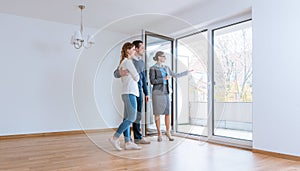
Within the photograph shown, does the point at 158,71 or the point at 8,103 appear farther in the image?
the point at 8,103

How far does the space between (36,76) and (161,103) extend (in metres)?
2.05

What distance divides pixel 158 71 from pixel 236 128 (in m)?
1.30

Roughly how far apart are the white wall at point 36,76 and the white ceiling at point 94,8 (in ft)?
0.78

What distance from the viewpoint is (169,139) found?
11.0ft

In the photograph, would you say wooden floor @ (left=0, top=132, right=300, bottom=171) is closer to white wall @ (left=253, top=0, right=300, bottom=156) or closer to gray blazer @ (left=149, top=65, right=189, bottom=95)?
white wall @ (left=253, top=0, right=300, bottom=156)

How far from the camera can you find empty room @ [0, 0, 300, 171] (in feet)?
8.07

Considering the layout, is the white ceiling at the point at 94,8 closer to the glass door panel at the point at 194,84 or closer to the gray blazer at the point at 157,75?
the glass door panel at the point at 194,84

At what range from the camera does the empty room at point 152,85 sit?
8.07 feet

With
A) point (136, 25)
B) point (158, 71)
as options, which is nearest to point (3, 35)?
point (136, 25)

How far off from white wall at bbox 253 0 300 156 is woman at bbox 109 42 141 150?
131 cm

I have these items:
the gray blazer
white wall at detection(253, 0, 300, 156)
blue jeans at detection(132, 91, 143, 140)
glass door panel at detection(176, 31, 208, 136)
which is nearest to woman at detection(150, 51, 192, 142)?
the gray blazer

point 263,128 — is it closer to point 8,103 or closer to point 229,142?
point 229,142

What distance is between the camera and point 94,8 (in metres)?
3.59

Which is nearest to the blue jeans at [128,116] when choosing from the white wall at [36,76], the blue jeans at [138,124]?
the blue jeans at [138,124]
